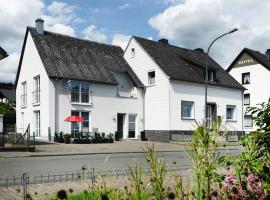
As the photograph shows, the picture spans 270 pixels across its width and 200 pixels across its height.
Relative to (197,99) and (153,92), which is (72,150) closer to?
(153,92)

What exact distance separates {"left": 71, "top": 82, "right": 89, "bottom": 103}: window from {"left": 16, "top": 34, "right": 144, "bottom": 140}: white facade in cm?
34

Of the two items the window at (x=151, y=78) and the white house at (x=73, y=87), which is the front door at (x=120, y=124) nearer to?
the white house at (x=73, y=87)

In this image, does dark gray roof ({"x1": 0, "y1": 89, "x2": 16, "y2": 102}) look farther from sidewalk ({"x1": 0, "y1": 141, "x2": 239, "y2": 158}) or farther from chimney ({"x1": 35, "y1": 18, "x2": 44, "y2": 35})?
sidewalk ({"x1": 0, "y1": 141, "x2": 239, "y2": 158})

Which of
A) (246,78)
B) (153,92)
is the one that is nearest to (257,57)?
(246,78)

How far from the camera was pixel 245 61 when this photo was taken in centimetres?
5156

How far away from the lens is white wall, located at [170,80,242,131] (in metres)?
34.2

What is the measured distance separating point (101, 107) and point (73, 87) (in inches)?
120

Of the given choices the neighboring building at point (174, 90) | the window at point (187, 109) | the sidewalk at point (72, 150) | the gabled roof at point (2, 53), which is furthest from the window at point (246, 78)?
the gabled roof at point (2, 53)

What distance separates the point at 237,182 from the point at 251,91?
4796 centimetres

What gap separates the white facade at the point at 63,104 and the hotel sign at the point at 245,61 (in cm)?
2039

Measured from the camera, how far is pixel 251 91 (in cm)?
5009

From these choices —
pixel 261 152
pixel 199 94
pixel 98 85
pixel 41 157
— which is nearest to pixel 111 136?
pixel 98 85

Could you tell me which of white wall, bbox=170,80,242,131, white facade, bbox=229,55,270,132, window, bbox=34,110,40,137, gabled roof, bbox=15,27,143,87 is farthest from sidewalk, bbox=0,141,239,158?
white facade, bbox=229,55,270,132

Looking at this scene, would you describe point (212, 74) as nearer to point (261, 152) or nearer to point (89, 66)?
point (89, 66)
